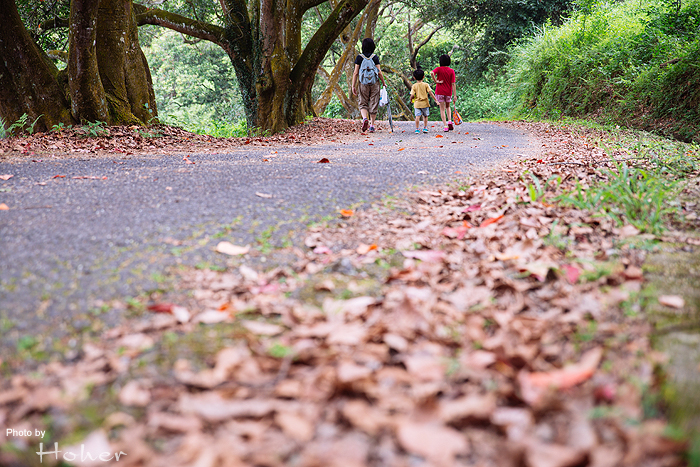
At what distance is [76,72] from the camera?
6609 mm

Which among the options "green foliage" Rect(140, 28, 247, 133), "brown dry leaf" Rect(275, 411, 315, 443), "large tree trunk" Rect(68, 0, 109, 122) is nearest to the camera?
"brown dry leaf" Rect(275, 411, 315, 443)

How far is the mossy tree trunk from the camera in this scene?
21.3 ft

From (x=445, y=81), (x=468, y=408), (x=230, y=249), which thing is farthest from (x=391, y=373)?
(x=445, y=81)

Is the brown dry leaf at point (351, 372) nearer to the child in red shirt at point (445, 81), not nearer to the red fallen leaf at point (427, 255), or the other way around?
the red fallen leaf at point (427, 255)

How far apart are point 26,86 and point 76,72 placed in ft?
2.84

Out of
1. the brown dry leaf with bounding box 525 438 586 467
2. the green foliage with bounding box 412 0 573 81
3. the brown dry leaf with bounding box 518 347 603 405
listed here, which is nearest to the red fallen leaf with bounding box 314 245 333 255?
the brown dry leaf with bounding box 518 347 603 405

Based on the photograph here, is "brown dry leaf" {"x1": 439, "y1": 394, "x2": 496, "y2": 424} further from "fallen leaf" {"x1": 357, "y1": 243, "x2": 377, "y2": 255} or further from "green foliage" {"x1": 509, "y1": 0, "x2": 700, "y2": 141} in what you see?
"green foliage" {"x1": 509, "y1": 0, "x2": 700, "y2": 141}

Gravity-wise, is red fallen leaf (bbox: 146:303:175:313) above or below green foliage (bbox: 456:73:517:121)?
below

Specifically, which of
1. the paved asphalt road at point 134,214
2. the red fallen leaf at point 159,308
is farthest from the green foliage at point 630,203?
the red fallen leaf at point 159,308

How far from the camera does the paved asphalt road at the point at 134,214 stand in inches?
75.2

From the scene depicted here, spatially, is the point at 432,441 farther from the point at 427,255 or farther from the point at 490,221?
the point at 490,221

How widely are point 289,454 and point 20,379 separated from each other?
0.95 meters

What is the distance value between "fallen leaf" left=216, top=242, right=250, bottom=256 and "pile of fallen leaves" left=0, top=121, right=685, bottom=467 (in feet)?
0.05

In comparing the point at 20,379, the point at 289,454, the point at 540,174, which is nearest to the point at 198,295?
the point at 20,379
